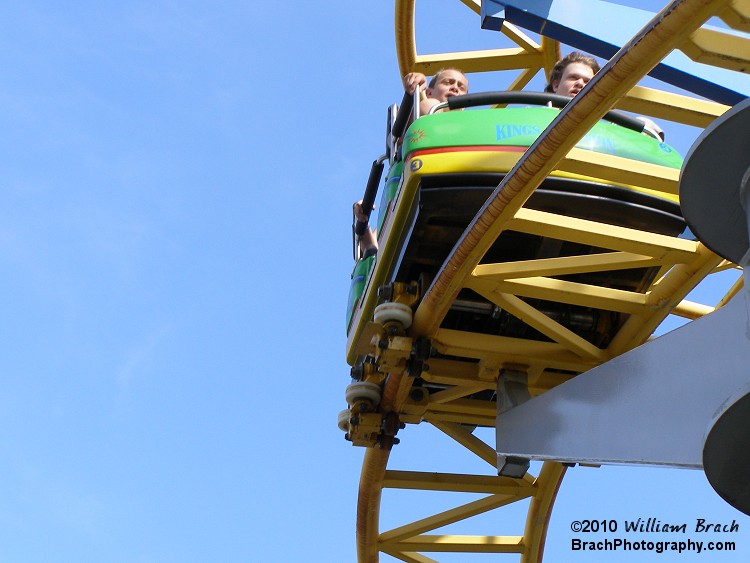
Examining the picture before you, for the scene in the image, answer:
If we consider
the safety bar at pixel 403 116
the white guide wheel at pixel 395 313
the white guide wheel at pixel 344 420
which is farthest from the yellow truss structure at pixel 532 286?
the safety bar at pixel 403 116

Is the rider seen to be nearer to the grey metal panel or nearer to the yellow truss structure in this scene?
the yellow truss structure

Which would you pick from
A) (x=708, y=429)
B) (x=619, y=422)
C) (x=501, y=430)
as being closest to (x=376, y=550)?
(x=501, y=430)

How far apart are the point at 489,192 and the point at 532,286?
2.15 feet

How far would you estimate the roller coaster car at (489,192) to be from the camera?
7.09 metres

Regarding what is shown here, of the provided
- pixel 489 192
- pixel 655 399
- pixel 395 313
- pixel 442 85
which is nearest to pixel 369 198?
pixel 442 85

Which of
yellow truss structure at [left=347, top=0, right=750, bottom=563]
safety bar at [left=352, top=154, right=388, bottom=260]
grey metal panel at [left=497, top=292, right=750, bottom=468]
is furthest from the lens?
Result: safety bar at [left=352, top=154, right=388, bottom=260]

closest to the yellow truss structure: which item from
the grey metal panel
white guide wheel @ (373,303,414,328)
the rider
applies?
white guide wheel @ (373,303,414,328)

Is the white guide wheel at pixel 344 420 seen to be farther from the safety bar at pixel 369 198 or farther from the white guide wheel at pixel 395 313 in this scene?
the white guide wheel at pixel 395 313

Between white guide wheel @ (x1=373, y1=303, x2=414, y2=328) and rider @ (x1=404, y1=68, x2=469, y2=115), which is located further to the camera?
rider @ (x1=404, y1=68, x2=469, y2=115)

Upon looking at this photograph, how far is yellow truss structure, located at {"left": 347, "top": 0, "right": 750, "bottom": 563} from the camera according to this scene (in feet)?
18.6

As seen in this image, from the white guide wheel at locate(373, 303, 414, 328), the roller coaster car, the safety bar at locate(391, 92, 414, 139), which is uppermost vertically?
the safety bar at locate(391, 92, 414, 139)

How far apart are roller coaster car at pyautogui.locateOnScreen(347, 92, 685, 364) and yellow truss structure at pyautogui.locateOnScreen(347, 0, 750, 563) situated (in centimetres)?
16

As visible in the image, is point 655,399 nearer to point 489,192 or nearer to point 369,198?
point 489,192

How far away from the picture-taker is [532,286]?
734 cm
